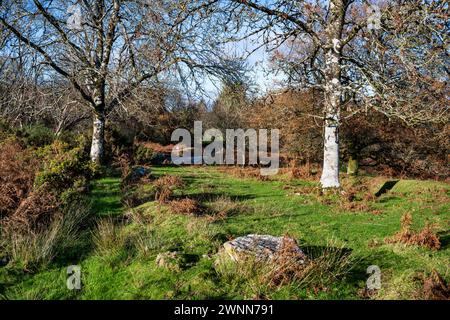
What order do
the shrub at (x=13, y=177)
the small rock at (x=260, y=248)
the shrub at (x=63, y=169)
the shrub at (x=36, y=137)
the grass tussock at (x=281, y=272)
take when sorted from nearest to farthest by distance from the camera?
the grass tussock at (x=281, y=272)
the small rock at (x=260, y=248)
the shrub at (x=13, y=177)
the shrub at (x=63, y=169)
the shrub at (x=36, y=137)

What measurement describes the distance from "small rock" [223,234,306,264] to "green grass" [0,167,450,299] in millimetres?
384

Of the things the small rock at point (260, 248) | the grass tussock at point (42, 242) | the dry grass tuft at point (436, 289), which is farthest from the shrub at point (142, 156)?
the dry grass tuft at point (436, 289)

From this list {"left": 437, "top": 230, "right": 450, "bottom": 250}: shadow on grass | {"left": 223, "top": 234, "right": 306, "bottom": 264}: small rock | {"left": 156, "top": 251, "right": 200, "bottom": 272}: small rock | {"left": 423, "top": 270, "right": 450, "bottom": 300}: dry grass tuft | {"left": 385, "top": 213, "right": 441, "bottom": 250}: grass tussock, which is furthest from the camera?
{"left": 437, "top": 230, "right": 450, "bottom": 250}: shadow on grass

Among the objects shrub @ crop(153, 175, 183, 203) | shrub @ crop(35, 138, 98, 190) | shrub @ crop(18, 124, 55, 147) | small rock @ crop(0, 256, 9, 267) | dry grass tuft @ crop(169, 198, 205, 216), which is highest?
shrub @ crop(18, 124, 55, 147)

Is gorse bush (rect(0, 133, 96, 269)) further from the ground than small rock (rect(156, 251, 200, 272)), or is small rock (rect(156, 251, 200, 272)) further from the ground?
gorse bush (rect(0, 133, 96, 269))

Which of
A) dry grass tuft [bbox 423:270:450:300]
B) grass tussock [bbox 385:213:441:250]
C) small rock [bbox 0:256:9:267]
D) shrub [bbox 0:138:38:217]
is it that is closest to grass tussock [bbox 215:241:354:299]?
dry grass tuft [bbox 423:270:450:300]

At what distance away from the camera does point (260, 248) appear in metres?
5.12

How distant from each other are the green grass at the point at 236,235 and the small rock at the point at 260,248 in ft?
1.26

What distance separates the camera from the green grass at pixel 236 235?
448cm

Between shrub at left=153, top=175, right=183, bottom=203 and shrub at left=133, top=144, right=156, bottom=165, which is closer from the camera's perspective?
shrub at left=153, top=175, right=183, bottom=203

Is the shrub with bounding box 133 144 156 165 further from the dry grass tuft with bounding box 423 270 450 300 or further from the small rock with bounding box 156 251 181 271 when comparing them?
the dry grass tuft with bounding box 423 270 450 300

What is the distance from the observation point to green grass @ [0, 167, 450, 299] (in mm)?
4480

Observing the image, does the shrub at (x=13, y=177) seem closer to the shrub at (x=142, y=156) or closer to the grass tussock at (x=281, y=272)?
the grass tussock at (x=281, y=272)

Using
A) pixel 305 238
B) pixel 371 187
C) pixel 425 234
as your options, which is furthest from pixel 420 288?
pixel 371 187
